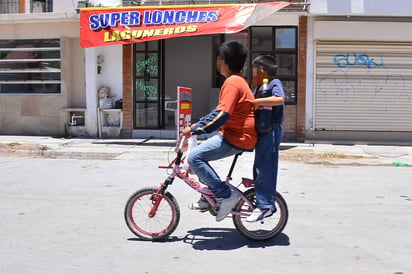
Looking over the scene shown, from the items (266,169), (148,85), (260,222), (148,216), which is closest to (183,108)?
(148,85)

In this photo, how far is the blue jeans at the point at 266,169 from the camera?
5531 millimetres

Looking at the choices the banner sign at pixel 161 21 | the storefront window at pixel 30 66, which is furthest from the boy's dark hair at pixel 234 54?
the storefront window at pixel 30 66

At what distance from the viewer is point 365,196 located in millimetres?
8406

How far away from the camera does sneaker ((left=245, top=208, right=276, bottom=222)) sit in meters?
5.48

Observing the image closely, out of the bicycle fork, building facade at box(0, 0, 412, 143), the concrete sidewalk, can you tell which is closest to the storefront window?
building facade at box(0, 0, 412, 143)

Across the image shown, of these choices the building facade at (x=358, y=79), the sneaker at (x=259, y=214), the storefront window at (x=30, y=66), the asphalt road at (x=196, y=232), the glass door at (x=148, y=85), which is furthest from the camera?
the storefront window at (x=30, y=66)

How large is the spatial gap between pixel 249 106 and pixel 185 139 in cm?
73

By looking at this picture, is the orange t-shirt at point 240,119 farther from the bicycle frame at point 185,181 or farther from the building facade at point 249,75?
the building facade at point 249,75

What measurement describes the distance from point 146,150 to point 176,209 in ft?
26.1

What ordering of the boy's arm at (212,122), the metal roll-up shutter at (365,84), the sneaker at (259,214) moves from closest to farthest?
the boy's arm at (212,122)
the sneaker at (259,214)
the metal roll-up shutter at (365,84)

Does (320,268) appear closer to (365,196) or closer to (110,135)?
(365,196)

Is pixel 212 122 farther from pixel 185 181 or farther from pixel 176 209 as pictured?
pixel 176 209

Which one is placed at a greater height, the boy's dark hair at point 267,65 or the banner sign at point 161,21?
the banner sign at point 161,21

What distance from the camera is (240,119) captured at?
17.9 ft
